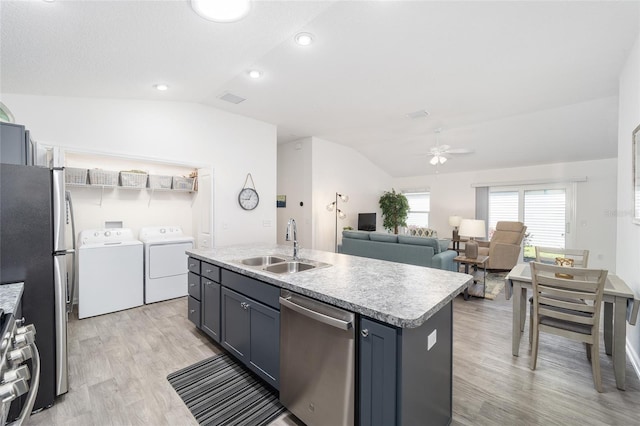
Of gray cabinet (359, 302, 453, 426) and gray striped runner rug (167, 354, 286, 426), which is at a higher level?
gray cabinet (359, 302, 453, 426)

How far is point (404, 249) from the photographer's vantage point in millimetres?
4355

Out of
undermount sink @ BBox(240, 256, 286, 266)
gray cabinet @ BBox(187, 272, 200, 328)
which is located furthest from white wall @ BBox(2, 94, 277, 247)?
undermount sink @ BBox(240, 256, 286, 266)

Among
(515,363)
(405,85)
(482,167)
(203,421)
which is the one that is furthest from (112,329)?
(482,167)

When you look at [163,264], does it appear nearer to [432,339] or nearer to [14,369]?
[14,369]

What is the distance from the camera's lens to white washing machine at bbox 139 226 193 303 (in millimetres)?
3703

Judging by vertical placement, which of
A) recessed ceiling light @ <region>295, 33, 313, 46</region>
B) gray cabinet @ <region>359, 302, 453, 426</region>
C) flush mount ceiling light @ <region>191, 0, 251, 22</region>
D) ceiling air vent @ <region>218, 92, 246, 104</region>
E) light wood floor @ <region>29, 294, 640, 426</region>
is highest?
ceiling air vent @ <region>218, 92, 246, 104</region>

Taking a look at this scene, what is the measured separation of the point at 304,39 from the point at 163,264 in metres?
3.39

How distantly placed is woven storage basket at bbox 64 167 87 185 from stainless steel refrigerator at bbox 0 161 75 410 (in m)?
2.09

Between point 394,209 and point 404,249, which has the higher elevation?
point 394,209

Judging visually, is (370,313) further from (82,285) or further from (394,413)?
(82,285)

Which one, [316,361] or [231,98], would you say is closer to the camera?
[316,361]

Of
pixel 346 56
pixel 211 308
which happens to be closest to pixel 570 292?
pixel 346 56

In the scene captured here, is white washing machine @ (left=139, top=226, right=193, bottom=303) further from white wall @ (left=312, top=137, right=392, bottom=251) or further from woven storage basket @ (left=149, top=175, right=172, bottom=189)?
white wall @ (left=312, top=137, right=392, bottom=251)

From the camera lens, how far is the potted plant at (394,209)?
25.9 ft
